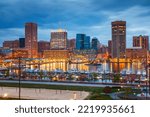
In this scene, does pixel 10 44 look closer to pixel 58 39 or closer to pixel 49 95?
pixel 58 39

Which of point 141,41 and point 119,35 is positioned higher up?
point 119,35

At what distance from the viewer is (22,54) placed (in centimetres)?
1477

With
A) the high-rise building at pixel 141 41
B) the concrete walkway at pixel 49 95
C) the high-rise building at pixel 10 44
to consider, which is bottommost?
the concrete walkway at pixel 49 95

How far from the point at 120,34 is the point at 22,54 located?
18.3 feet

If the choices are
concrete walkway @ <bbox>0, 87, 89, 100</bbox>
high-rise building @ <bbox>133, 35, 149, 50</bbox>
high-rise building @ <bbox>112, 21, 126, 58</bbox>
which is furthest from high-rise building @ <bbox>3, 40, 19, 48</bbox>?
concrete walkway @ <bbox>0, 87, 89, 100</bbox>

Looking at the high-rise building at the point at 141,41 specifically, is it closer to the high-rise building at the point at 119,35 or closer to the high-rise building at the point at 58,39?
the high-rise building at the point at 119,35

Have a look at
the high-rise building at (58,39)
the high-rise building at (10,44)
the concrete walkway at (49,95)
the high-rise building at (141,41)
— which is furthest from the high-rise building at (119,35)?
the concrete walkway at (49,95)

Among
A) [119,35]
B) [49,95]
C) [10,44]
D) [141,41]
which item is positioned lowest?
[49,95]

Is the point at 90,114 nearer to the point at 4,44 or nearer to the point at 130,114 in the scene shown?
the point at 130,114

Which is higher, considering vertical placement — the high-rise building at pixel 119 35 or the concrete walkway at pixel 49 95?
the high-rise building at pixel 119 35

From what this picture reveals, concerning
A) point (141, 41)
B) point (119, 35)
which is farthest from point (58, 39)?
point (141, 41)

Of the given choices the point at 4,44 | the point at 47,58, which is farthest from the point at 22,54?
the point at 47,58

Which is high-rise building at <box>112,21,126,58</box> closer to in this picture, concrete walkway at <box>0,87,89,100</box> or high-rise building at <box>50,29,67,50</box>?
high-rise building at <box>50,29,67,50</box>

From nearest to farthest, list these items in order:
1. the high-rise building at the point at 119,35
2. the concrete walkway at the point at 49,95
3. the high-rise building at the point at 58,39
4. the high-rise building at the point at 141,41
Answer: the concrete walkway at the point at 49,95
the high-rise building at the point at 119,35
the high-rise building at the point at 141,41
the high-rise building at the point at 58,39
